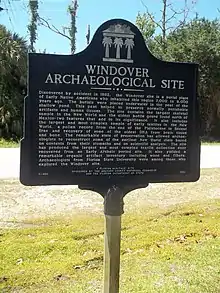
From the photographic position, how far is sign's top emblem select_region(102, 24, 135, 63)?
2.74 m

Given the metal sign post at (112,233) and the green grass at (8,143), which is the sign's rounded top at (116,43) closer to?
the metal sign post at (112,233)

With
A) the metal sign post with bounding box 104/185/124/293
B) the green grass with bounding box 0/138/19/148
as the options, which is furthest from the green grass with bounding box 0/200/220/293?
the green grass with bounding box 0/138/19/148

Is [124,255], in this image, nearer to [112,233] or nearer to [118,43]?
[112,233]

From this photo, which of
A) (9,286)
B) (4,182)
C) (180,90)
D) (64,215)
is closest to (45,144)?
(180,90)

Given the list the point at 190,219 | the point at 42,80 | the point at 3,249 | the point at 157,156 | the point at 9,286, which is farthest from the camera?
the point at 190,219

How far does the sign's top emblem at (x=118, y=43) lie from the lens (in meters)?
2.74

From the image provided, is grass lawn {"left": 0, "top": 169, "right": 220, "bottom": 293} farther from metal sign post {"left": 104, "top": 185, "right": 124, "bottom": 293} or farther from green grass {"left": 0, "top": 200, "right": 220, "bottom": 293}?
metal sign post {"left": 104, "top": 185, "right": 124, "bottom": 293}

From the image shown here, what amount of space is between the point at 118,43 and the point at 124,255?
6.56ft

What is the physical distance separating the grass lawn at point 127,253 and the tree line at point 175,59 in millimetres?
12388

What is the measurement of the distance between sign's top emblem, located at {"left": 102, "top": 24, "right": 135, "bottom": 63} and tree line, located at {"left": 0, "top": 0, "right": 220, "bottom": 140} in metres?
14.4

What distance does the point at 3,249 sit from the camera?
3.93 metres

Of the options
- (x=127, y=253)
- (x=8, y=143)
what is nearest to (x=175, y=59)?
(x=8, y=143)

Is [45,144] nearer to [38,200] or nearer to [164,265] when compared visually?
[164,265]

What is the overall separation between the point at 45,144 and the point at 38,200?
3.52 m
